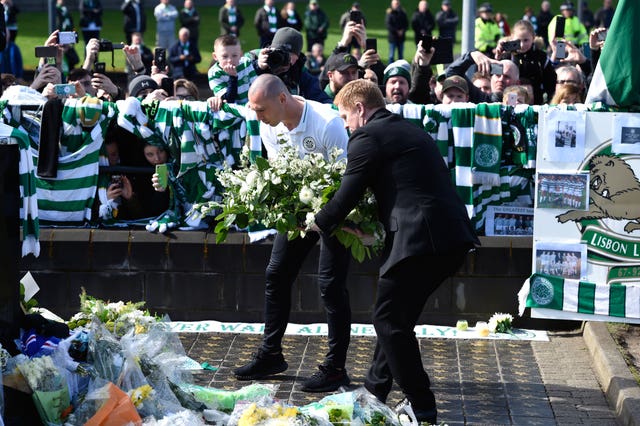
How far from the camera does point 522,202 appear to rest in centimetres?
950

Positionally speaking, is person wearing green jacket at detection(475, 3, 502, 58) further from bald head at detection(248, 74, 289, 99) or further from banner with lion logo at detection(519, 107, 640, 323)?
bald head at detection(248, 74, 289, 99)

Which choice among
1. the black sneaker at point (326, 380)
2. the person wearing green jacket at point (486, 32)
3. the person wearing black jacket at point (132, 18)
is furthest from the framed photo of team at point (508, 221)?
the person wearing black jacket at point (132, 18)

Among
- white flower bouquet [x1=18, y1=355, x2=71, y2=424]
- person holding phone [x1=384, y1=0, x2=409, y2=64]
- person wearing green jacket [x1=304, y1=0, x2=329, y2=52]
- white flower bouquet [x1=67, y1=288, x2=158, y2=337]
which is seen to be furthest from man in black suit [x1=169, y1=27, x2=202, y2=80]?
white flower bouquet [x1=18, y1=355, x2=71, y2=424]

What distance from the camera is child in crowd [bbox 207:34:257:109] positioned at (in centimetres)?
1011

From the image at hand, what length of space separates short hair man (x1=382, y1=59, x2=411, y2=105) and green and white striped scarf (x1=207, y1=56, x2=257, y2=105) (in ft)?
4.14

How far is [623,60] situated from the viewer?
29.9 feet

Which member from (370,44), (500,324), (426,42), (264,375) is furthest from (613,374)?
(370,44)

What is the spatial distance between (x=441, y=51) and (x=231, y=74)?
2147 millimetres

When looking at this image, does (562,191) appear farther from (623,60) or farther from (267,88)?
(267,88)

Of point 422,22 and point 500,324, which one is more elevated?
point 422,22

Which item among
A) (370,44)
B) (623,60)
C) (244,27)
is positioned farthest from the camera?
(244,27)

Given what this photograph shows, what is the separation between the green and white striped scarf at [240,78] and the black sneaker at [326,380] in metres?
3.14

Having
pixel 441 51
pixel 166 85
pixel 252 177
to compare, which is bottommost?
pixel 252 177

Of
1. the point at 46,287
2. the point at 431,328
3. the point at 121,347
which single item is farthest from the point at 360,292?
the point at 121,347
